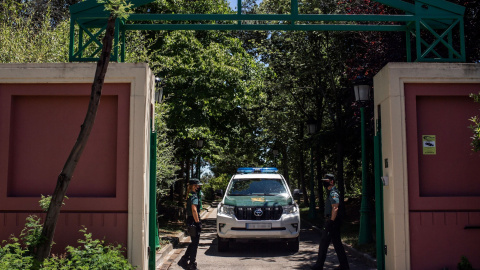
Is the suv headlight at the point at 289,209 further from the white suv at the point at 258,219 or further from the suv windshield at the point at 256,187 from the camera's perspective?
the suv windshield at the point at 256,187

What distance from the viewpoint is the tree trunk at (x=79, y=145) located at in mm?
6422

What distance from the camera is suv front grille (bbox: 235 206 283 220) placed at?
13.0m

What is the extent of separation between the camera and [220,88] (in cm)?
2009

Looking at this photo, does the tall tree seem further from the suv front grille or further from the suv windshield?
the suv windshield

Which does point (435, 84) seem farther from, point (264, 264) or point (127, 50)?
point (127, 50)

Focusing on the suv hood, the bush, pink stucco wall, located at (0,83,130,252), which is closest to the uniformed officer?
the suv hood

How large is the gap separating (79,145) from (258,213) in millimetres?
7304

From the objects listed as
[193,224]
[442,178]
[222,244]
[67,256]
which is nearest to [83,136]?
[67,256]

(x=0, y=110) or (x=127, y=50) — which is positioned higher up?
(x=127, y=50)

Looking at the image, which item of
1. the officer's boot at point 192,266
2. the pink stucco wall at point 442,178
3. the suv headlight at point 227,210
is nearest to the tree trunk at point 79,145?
the officer's boot at point 192,266

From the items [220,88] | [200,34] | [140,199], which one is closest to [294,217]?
[140,199]

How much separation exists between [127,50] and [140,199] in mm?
8412

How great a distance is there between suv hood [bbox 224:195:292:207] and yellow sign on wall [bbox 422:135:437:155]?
17.6 ft

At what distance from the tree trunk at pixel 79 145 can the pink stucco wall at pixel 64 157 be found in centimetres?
146
